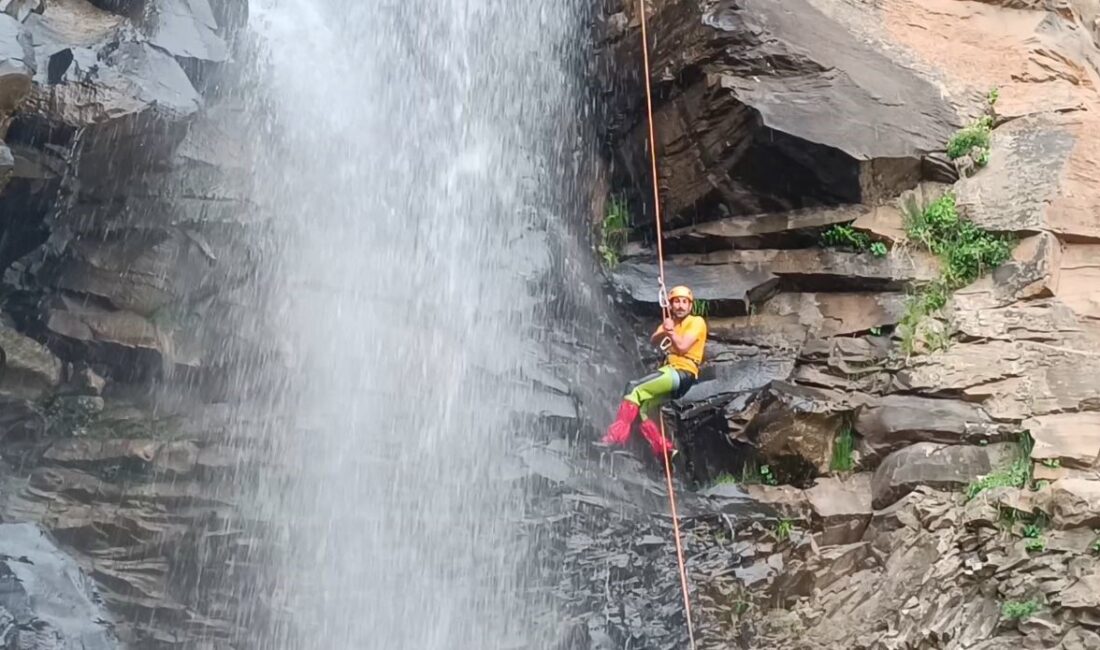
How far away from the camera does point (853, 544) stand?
637cm

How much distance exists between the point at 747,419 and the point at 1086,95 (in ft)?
14.5

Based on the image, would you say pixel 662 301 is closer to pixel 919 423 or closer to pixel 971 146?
pixel 919 423

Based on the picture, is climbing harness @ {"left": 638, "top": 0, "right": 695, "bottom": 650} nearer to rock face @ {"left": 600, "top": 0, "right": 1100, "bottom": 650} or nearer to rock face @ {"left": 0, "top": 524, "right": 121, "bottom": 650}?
rock face @ {"left": 600, "top": 0, "right": 1100, "bottom": 650}

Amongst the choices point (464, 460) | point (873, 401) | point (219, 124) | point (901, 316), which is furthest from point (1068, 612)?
point (219, 124)

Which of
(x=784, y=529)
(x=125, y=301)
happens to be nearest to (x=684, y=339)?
(x=784, y=529)

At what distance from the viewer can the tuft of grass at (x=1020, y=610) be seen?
562 cm

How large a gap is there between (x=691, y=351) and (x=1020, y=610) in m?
2.62

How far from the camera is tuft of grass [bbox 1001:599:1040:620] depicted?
5.62 metres

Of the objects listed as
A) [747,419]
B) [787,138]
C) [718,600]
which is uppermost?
[787,138]

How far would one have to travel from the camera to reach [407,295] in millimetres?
8125

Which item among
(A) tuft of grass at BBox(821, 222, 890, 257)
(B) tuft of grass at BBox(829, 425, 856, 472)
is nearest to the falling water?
(B) tuft of grass at BBox(829, 425, 856, 472)

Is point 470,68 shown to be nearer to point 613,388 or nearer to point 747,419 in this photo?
point 613,388

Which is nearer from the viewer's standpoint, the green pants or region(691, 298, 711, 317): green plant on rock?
the green pants

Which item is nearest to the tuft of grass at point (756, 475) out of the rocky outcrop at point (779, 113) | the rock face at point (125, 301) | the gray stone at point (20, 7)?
the rocky outcrop at point (779, 113)
